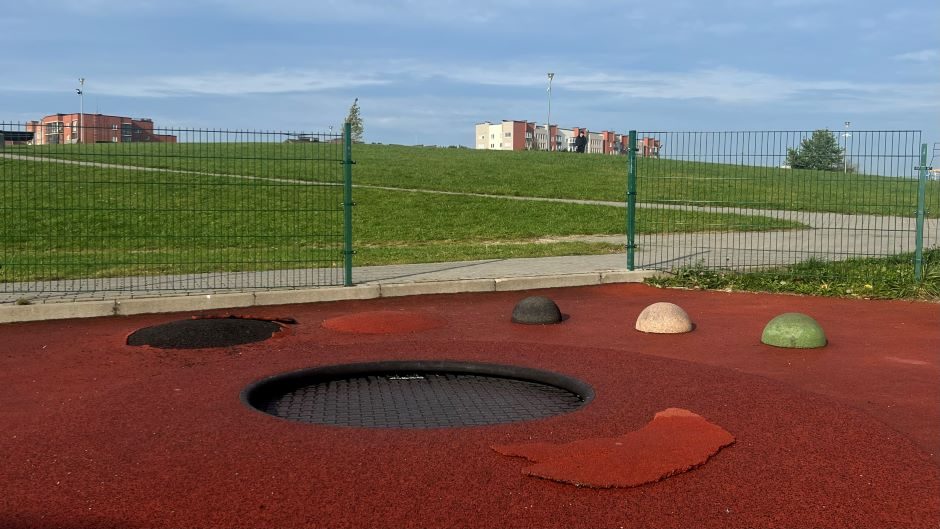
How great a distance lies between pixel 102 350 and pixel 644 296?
6.93 meters

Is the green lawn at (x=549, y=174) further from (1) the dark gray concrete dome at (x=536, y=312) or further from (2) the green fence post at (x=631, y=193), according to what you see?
(1) the dark gray concrete dome at (x=536, y=312)

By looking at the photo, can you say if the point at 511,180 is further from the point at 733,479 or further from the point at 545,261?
the point at 733,479

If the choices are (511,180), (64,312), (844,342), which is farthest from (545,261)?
(511,180)

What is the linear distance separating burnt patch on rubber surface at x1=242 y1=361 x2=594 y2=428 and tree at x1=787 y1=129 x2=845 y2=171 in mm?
7771

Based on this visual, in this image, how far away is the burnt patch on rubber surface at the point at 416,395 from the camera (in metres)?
6.21

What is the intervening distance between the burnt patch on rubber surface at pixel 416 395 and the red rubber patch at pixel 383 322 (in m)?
1.68

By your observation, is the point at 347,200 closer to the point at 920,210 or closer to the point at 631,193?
the point at 631,193

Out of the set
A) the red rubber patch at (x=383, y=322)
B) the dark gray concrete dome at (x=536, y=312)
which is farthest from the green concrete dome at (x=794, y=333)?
the red rubber patch at (x=383, y=322)

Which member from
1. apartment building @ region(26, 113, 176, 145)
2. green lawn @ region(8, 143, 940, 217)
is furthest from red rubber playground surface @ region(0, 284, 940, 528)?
green lawn @ region(8, 143, 940, 217)

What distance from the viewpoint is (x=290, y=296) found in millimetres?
10977

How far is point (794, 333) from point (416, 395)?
3824 millimetres

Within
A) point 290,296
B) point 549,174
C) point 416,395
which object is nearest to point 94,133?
point 290,296

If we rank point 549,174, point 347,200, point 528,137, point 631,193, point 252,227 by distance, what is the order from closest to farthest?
point 347,200
point 631,193
point 252,227
point 549,174
point 528,137

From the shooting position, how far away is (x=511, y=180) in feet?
104
